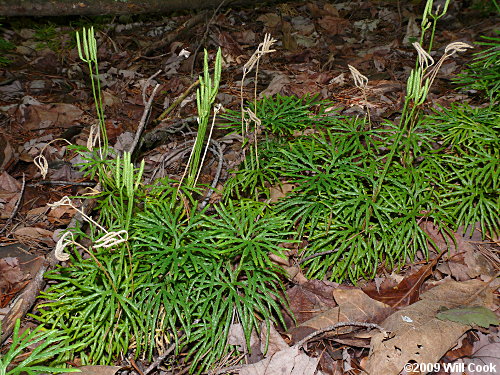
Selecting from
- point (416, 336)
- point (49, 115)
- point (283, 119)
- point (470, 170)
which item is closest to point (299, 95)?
point (283, 119)

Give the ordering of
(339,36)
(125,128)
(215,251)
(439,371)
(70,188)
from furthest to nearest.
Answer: (339,36) → (125,128) → (70,188) → (215,251) → (439,371)

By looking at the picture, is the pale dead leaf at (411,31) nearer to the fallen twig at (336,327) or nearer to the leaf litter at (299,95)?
the leaf litter at (299,95)

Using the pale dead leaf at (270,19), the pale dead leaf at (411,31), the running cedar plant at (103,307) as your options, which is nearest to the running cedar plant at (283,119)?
the running cedar plant at (103,307)

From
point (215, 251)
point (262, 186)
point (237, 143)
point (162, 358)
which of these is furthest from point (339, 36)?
point (162, 358)

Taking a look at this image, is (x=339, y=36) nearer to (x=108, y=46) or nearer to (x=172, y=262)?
(x=108, y=46)

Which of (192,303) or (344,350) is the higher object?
(192,303)

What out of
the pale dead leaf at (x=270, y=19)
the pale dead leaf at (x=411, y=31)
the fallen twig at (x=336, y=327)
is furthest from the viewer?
the pale dead leaf at (x=270, y=19)

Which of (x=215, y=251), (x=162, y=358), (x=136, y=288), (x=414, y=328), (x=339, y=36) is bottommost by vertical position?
(x=162, y=358)
